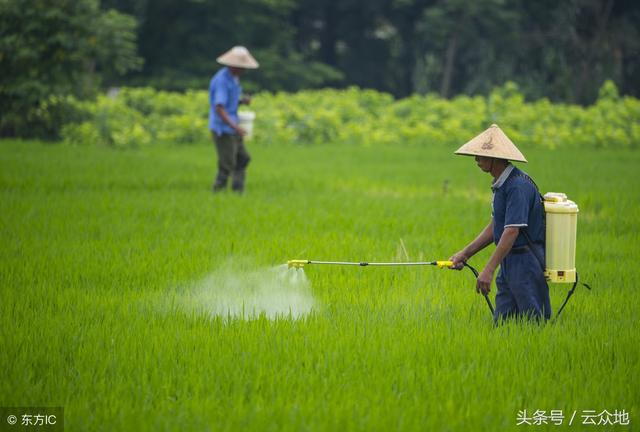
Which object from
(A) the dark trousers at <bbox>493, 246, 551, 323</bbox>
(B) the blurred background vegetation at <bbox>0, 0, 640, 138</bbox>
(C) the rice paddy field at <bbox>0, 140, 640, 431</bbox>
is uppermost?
(B) the blurred background vegetation at <bbox>0, 0, 640, 138</bbox>

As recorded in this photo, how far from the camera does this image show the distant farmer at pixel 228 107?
Result: 1167 centimetres

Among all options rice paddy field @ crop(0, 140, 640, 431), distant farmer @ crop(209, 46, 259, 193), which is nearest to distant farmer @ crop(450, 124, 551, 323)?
rice paddy field @ crop(0, 140, 640, 431)

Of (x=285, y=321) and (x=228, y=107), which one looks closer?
(x=285, y=321)

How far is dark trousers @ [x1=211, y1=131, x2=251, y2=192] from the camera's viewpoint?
39.0ft

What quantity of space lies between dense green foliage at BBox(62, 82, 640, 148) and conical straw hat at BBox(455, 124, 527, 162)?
48.9ft

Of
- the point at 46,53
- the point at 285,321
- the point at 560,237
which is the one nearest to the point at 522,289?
the point at 560,237

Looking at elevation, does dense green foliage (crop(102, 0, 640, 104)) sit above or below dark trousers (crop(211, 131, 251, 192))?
above

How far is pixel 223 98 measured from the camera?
11656 millimetres

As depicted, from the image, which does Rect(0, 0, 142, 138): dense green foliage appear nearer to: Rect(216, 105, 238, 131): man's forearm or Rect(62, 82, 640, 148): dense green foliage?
Rect(62, 82, 640, 148): dense green foliage

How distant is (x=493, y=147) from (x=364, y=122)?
60.2ft

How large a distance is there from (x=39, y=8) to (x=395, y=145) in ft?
24.8

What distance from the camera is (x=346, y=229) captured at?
992 centimetres

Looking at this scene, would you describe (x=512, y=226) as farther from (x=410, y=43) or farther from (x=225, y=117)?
(x=410, y=43)

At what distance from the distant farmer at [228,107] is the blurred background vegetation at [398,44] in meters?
Answer: 16.6
